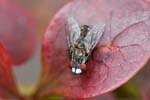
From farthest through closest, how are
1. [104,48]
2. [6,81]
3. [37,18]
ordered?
[37,18] → [6,81] → [104,48]

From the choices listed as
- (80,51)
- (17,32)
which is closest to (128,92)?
(80,51)

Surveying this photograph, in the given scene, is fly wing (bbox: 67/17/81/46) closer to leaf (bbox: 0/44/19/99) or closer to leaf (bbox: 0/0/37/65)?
leaf (bbox: 0/44/19/99)

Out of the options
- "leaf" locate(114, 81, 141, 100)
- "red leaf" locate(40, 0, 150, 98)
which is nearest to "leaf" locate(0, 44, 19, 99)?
"red leaf" locate(40, 0, 150, 98)

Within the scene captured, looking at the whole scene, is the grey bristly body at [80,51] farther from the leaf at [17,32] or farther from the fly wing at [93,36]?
the leaf at [17,32]

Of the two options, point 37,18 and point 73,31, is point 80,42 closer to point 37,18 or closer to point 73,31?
point 73,31

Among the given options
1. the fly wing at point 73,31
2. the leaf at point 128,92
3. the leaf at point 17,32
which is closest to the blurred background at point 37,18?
the leaf at point 17,32
